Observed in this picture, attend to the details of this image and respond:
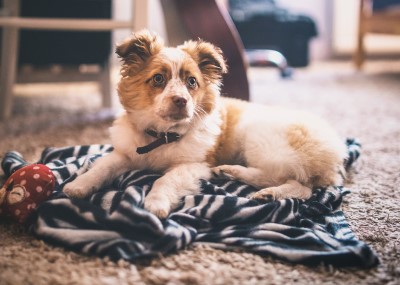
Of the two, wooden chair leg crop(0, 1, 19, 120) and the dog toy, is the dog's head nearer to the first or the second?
the dog toy

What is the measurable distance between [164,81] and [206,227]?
0.58 metres

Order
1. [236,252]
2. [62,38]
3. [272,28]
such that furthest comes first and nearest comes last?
[272,28] → [62,38] → [236,252]

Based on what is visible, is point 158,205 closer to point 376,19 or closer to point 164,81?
point 164,81

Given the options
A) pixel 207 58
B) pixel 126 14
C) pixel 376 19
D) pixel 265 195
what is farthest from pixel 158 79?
pixel 126 14

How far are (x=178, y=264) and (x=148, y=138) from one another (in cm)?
66

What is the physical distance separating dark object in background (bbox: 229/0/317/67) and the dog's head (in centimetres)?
373

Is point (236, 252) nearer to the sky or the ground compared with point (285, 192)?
nearer to the ground

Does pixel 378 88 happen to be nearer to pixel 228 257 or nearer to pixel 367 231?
pixel 367 231

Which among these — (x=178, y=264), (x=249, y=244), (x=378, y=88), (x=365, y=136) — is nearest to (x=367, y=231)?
(x=249, y=244)

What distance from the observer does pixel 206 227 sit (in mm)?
1347

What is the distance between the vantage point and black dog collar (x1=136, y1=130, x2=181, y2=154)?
1.63 m

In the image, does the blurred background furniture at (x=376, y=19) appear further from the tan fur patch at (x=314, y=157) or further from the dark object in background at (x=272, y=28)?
the tan fur patch at (x=314, y=157)

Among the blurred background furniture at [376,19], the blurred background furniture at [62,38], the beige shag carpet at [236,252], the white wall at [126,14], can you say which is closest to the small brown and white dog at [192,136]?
the beige shag carpet at [236,252]

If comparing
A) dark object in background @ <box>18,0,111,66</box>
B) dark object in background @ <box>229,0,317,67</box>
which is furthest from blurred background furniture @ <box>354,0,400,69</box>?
dark object in background @ <box>18,0,111,66</box>
